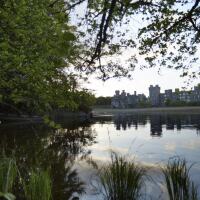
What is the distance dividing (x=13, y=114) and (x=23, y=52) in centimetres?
6093

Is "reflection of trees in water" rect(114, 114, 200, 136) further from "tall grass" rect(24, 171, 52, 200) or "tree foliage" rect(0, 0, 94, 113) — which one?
"tall grass" rect(24, 171, 52, 200)

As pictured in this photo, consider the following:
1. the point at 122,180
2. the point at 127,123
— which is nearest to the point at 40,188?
the point at 122,180

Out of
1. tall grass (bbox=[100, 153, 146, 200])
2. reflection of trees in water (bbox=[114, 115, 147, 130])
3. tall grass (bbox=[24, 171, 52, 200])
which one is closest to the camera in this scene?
tall grass (bbox=[24, 171, 52, 200])

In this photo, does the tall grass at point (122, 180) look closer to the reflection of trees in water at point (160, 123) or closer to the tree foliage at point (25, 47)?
the tree foliage at point (25, 47)

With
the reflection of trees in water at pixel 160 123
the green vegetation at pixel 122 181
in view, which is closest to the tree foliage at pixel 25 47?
the green vegetation at pixel 122 181

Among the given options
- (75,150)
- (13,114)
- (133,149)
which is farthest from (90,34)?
(13,114)

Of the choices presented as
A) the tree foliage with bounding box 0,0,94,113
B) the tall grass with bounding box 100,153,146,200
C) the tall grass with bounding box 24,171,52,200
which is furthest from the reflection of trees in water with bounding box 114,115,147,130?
the tall grass with bounding box 24,171,52,200

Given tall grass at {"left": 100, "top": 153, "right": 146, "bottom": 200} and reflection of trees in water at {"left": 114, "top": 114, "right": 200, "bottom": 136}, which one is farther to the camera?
reflection of trees in water at {"left": 114, "top": 114, "right": 200, "bottom": 136}

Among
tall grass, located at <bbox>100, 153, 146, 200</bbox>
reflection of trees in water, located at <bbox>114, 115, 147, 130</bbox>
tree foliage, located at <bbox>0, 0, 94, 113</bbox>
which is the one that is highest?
tree foliage, located at <bbox>0, 0, 94, 113</bbox>

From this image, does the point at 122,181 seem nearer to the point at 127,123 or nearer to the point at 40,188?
the point at 40,188

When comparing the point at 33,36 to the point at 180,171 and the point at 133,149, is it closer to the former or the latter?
the point at 180,171

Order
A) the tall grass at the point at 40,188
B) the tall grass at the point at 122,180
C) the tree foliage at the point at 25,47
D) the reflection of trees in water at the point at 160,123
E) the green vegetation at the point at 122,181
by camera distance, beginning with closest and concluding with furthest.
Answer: the tall grass at the point at 40,188 → the green vegetation at the point at 122,181 → the tree foliage at the point at 25,47 → the tall grass at the point at 122,180 → the reflection of trees in water at the point at 160,123

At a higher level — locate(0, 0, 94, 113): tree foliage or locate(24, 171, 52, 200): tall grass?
locate(0, 0, 94, 113): tree foliage

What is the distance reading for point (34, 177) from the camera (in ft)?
30.3
